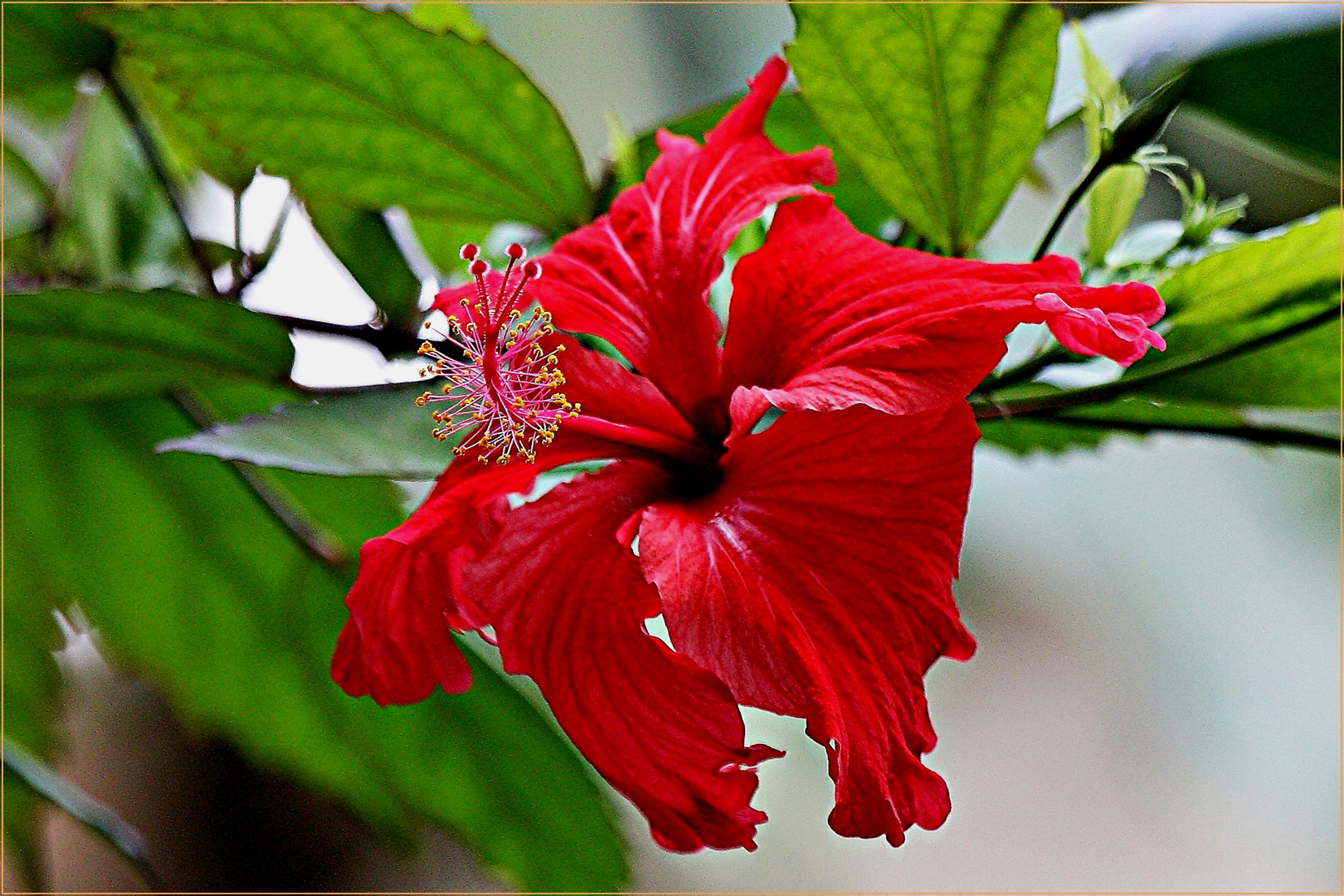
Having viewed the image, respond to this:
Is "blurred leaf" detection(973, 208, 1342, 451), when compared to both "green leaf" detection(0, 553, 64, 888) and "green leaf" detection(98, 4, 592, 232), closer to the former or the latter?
"green leaf" detection(98, 4, 592, 232)

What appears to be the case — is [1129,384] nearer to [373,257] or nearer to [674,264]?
[674,264]

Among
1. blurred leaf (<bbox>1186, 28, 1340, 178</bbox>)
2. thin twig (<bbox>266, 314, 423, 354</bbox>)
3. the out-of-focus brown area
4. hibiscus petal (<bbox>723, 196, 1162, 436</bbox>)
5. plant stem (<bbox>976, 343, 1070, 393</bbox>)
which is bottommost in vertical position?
the out-of-focus brown area

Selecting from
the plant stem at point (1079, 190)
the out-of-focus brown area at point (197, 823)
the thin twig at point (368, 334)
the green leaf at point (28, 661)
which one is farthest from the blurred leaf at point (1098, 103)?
the out-of-focus brown area at point (197, 823)

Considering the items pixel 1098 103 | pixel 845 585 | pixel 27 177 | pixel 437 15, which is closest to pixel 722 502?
pixel 845 585

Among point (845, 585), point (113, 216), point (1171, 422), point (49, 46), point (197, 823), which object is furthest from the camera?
point (197, 823)

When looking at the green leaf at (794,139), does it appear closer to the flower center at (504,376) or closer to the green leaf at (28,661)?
the flower center at (504,376)

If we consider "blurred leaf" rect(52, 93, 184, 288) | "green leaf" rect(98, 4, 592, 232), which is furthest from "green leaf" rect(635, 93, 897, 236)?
"blurred leaf" rect(52, 93, 184, 288)
